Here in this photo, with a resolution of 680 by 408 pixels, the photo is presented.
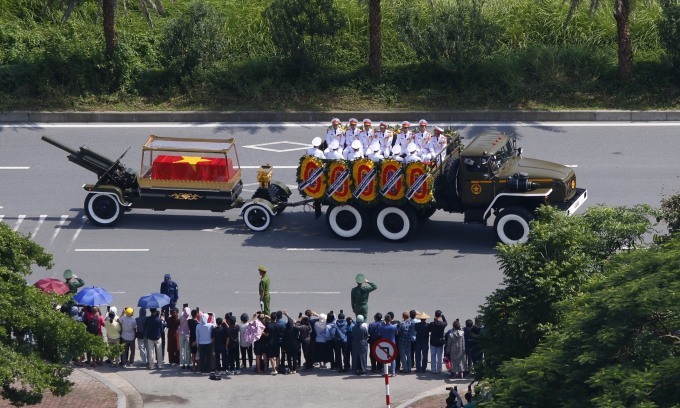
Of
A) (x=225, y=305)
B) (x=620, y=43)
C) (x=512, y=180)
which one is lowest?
(x=225, y=305)

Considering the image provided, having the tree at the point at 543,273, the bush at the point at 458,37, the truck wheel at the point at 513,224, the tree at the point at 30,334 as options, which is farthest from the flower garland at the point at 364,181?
the bush at the point at 458,37

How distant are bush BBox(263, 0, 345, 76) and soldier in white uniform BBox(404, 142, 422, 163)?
10.4m

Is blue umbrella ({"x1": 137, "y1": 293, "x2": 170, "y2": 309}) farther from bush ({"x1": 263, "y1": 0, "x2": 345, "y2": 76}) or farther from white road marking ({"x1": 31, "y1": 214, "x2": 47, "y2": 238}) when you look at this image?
bush ({"x1": 263, "y1": 0, "x2": 345, "y2": 76})

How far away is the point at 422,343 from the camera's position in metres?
20.7

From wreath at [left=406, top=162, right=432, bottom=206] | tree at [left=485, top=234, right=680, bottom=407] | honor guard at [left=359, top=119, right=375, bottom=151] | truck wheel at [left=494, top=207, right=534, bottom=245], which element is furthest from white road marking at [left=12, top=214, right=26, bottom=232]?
tree at [left=485, top=234, right=680, bottom=407]

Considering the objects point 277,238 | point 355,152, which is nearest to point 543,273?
point 355,152

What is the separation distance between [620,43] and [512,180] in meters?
10.5

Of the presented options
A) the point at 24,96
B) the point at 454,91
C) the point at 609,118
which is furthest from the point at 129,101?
the point at 609,118

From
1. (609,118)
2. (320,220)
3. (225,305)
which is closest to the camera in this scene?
(225,305)

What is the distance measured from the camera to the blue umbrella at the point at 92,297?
21.2 meters

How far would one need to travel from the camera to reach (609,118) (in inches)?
1308

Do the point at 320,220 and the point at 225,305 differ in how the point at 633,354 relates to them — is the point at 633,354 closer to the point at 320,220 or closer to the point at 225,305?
the point at 225,305

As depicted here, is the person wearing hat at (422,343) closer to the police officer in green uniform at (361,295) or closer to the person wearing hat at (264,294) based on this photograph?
the police officer in green uniform at (361,295)

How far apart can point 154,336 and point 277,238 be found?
19.6 ft
